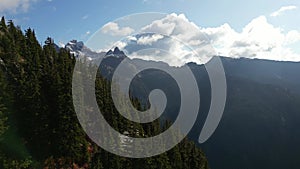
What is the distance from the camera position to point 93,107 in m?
108

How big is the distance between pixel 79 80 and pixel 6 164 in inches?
1747

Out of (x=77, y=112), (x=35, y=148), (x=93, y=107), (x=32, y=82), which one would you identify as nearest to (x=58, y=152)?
(x=35, y=148)

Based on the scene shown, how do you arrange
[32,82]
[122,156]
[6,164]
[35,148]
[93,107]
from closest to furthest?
[6,164] < [35,148] < [32,82] < [122,156] < [93,107]

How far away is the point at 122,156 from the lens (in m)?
100

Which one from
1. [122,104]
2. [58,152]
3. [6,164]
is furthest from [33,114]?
[122,104]

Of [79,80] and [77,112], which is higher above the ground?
[79,80]

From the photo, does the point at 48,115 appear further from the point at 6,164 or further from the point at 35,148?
the point at 6,164

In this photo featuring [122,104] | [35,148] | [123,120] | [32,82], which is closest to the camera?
[35,148]

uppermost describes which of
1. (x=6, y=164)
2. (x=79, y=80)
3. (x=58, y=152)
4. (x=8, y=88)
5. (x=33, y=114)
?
(x=79, y=80)

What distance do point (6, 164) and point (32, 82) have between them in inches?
994

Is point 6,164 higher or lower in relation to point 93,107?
lower

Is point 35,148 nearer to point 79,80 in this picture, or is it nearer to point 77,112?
point 77,112

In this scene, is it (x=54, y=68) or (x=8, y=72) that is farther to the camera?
(x=54, y=68)

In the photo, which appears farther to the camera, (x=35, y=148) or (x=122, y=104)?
(x=122, y=104)
